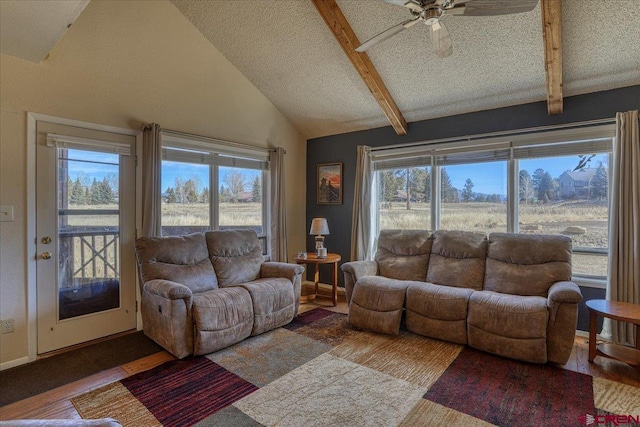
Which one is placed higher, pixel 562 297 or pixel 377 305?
pixel 562 297

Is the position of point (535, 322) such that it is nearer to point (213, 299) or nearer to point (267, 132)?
point (213, 299)

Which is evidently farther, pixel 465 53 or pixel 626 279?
pixel 465 53

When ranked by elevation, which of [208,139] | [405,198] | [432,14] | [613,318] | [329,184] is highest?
[432,14]

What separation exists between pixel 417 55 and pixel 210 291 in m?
3.11

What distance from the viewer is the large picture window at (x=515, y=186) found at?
3.32 m

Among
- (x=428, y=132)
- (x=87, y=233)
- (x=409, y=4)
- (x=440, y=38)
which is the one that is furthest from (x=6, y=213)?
(x=428, y=132)

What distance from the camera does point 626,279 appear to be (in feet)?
9.73

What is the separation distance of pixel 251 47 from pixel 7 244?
2.99 m

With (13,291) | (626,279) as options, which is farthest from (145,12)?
(626,279)

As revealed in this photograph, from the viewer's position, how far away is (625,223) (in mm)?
2990

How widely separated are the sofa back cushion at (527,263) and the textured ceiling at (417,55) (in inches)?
60.0

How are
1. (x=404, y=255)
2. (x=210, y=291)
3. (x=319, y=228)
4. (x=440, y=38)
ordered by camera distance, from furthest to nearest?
(x=319, y=228)
(x=404, y=255)
(x=210, y=291)
(x=440, y=38)

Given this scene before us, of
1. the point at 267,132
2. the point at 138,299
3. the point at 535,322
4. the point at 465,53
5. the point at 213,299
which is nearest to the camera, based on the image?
the point at 535,322

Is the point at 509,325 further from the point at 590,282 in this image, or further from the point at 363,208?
the point at 363,208
